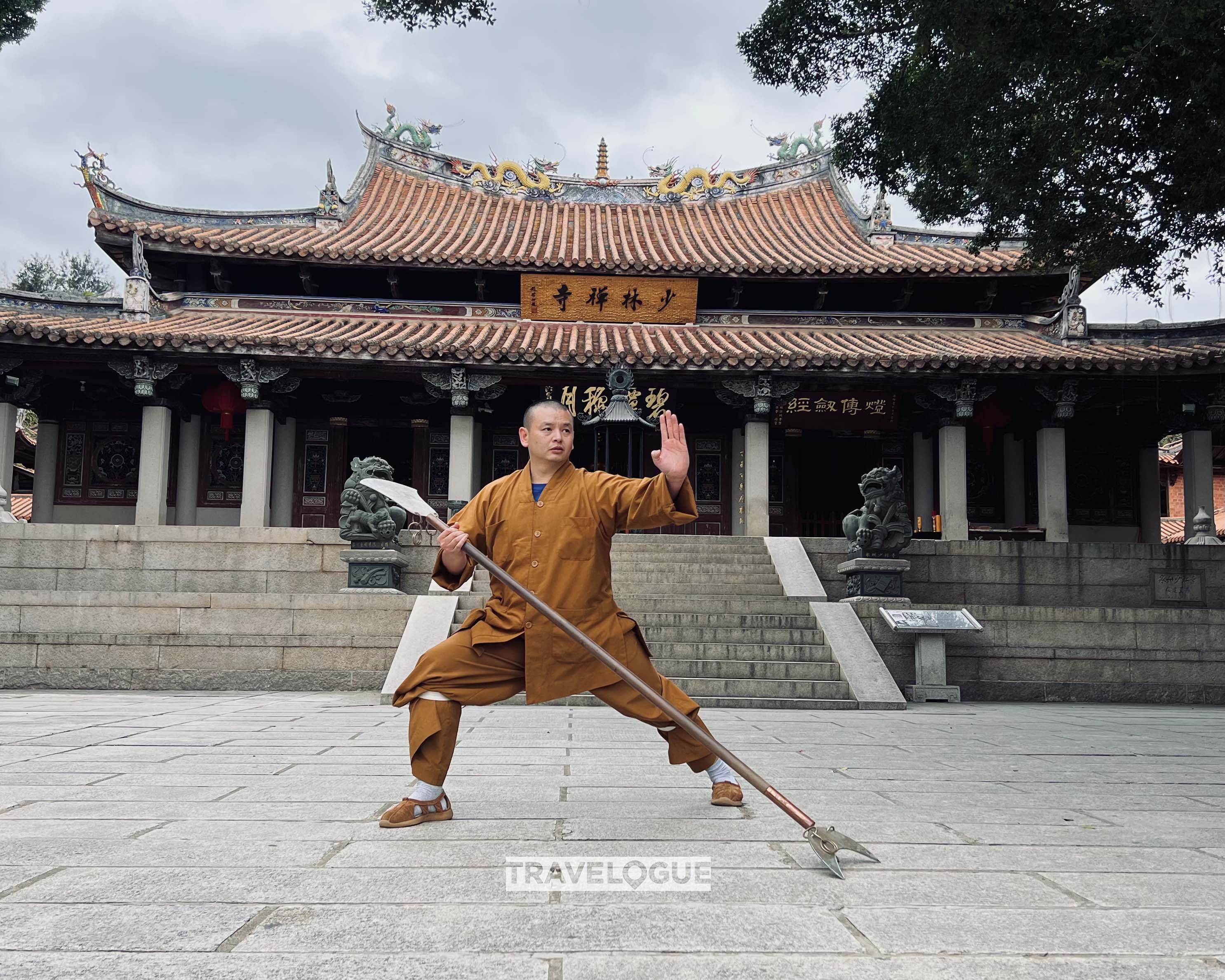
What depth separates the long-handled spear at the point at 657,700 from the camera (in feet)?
7.96

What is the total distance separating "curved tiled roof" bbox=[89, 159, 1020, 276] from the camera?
14234mm

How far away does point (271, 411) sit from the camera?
13.3 metres

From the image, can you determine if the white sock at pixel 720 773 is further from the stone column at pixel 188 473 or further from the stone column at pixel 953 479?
the stone column at pixel 188 473

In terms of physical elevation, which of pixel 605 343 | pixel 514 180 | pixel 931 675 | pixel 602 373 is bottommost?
pixel 931 675

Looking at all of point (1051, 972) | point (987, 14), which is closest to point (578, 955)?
point (1051, 972)

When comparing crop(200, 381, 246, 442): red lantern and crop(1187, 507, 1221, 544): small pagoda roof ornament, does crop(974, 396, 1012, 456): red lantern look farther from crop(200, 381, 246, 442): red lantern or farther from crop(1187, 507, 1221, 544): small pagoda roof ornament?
crop(200, 381, 246, 442): red lantern

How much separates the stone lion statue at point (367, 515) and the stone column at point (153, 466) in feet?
17.2

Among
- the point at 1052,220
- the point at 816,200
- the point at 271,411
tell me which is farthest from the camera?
the point at 816,200

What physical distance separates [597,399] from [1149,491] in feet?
30.6

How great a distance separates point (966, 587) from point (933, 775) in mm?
6382

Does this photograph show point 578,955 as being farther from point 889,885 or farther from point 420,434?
point 420,434

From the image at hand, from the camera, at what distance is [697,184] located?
1789 centimetres

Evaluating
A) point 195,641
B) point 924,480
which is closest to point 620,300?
point 924,480

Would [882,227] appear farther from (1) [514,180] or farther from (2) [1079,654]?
(2) [1079,654]
